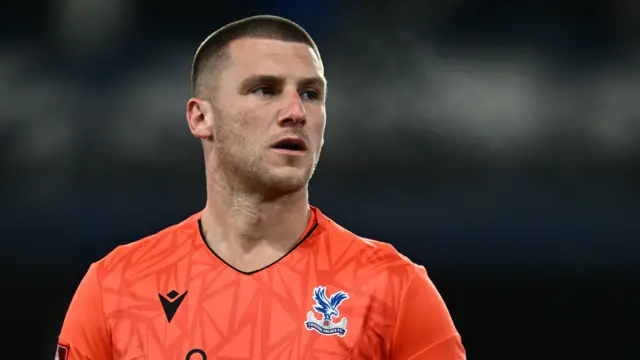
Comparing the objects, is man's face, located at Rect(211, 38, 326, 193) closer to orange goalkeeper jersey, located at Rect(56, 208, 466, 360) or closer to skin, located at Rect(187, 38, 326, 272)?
skin, located at Rect(187, 38, 326, 272)

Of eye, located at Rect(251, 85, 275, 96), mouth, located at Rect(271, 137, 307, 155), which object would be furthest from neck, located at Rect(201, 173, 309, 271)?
eye, located at Rect(251, 85, 275, 96)

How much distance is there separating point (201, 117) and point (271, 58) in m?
0.26

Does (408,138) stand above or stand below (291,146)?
below

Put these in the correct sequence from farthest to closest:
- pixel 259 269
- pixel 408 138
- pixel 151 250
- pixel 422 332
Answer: pixel 408 138, pixel 151 250, pixel 259 269, pixel 422 332

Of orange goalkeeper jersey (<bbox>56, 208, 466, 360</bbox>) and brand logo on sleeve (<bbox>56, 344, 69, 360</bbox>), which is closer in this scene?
orange goalkeeper jersey (<bbox>56, 208, 466, 360</bbox>)

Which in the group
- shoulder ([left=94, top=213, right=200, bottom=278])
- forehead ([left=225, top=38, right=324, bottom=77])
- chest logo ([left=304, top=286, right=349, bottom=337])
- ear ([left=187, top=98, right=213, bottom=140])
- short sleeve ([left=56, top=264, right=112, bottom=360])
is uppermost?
forehead ([left=225, top=38, right=324, bottom=77])

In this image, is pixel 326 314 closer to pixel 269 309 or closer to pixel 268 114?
pixel 269 309

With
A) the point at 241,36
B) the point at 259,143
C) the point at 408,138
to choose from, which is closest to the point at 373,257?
the point at 259,143

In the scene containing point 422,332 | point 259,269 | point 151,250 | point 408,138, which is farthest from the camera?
point 408,138

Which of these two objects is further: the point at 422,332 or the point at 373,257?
the point at 373,257

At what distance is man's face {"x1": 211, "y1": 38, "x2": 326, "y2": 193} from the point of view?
215cm

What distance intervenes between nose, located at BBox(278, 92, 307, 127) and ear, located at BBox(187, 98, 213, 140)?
231mm

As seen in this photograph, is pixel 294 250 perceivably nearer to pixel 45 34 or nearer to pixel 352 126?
pixel 352 126

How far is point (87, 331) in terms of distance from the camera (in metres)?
2.21
